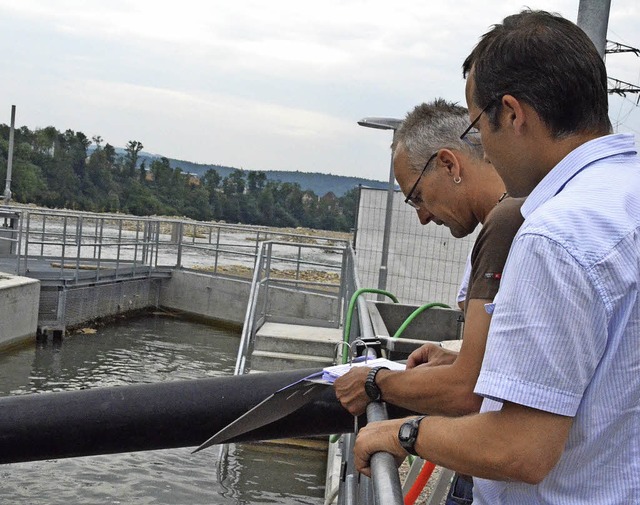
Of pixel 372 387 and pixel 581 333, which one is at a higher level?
pixel 581 333

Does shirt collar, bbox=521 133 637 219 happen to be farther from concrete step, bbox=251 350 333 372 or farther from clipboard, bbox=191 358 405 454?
concrete step, bbox=251 350 333 372

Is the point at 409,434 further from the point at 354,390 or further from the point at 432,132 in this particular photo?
the point at 432,132

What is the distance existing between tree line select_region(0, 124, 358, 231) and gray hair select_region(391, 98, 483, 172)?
105 ft

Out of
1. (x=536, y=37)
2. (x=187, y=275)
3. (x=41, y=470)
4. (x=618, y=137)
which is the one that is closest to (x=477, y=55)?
(x=536, y=37)

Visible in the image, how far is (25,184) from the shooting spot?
4744 centimetres

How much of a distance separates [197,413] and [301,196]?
127ft

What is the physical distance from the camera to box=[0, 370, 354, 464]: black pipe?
8.13ft

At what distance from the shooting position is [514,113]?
1545 mm

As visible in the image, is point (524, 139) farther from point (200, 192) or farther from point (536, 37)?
point (200, 192)

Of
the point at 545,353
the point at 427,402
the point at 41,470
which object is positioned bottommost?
the point at 41,470

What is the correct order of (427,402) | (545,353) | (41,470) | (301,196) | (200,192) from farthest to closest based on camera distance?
(200,192), (301,196), (41,470), (427,402), (545,353)

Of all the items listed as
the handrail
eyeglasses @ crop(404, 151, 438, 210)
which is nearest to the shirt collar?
Result: eyeglasses @ crop(404, 151, 438, 210)

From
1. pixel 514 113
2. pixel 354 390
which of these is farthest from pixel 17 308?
pixel 514 113

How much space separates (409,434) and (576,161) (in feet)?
1.86
